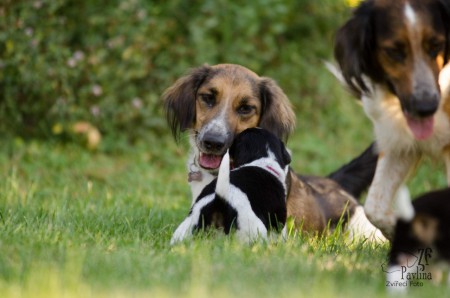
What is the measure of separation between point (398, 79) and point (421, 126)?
1.03 ft

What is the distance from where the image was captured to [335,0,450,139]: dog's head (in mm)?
4648

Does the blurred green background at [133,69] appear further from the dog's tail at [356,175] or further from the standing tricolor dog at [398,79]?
the standing tricolor dog at [398,79]

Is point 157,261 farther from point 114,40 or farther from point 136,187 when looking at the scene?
point 114,40

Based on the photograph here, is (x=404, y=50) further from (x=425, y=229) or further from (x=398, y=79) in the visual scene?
(x=425, y=229)

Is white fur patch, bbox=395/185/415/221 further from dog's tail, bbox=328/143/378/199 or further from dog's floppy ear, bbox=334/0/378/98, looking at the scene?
dog's tail, bbox=328/143/378/199

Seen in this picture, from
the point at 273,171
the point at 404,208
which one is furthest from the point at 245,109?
the point at 404,208

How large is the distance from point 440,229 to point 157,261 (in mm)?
1456

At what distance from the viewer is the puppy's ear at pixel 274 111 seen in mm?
6336

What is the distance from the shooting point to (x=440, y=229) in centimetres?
408

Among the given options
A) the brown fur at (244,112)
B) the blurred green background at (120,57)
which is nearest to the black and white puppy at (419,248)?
the brown fur at (244,112)

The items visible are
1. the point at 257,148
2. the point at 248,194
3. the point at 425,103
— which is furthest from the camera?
the point at 257,148

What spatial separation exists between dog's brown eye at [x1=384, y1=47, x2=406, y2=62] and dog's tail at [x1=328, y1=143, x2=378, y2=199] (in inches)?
83.5

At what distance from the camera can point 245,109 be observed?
20.5 feet

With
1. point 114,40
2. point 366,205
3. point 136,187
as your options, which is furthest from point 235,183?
point 114,40
